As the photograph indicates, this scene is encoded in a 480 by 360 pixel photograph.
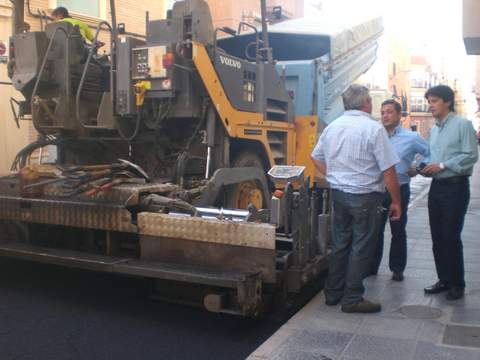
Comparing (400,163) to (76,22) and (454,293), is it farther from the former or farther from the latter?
(76,22)

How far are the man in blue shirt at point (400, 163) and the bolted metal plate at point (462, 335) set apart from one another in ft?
4.33

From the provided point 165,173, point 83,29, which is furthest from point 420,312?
point 83,29

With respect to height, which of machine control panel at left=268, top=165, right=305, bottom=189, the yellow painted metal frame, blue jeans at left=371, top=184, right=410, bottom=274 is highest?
the yellow painted metal frame

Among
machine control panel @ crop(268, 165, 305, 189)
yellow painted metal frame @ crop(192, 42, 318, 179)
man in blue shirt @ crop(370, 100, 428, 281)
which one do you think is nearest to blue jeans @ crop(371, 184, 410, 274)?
man in blue shirt @ crop(370, 100, 428, 281)

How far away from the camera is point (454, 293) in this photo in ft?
16.0

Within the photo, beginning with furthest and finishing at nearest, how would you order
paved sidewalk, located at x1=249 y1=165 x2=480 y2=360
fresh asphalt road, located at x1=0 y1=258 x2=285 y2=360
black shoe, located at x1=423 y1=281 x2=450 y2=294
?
black shoe, located at x1=423 y1=281 x2=450 y2=294
fresh asphalt road, located at x1=0 y1=258 x2=285 y2=360
paved sidewalk, located at x1=249 y1=165 x2=480 y2=360

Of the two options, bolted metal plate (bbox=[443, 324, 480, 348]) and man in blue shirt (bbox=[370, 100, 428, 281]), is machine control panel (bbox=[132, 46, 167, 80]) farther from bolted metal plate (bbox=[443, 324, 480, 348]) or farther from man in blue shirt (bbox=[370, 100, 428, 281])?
bolted metal plate (bbox=[443, 324, 480, 348])

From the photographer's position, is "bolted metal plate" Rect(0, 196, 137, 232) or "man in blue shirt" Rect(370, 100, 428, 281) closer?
"bolted metal plate" Rect(0, 196, 137, 232)

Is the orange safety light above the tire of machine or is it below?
above

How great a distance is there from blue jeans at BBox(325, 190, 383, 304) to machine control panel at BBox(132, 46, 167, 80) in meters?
1.88

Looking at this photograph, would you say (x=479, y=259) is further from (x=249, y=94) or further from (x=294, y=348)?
(x=294, y=348)

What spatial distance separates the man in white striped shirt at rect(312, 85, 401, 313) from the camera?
4473mm

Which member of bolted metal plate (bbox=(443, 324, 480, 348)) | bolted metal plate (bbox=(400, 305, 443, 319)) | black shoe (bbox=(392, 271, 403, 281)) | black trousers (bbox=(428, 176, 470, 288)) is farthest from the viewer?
black shoe (bbox=(392, 271, 403, 281))

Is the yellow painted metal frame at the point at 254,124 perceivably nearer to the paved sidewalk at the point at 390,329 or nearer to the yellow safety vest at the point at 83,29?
the yellow safety vest at the point at 83,29
